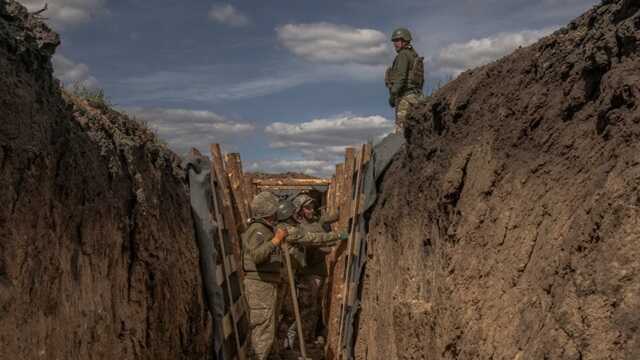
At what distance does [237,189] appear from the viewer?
9875 millimetres

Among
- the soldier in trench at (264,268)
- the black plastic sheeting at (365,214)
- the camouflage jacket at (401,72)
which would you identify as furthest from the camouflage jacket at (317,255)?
the camouflage jacket at (401,72)

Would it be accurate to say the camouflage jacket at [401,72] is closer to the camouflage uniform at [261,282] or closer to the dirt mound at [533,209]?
the camouflage uniform at [261,282]

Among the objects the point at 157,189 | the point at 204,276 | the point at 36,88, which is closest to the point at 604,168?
the point at 36,88

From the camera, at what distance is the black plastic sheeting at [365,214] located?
854 cm

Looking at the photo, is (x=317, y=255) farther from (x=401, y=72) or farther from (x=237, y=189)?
(x=401, y=72)

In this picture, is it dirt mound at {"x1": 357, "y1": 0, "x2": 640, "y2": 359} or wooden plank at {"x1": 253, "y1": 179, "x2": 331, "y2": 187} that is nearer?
dirt mound at {"x1": 357, "y1": 0, "x2": 640, "y2": 359}

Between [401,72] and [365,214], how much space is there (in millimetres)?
2878

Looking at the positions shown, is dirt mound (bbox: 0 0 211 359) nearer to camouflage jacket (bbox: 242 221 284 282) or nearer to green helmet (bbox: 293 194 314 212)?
camouflage jacket (bbox: 242 221 284 282)

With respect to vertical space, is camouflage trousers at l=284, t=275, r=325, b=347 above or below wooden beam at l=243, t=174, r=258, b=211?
below

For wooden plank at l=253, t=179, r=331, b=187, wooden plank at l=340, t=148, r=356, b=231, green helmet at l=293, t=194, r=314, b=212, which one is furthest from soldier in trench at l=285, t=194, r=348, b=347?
wooden plank at l=253, t=179, r=331, b=187

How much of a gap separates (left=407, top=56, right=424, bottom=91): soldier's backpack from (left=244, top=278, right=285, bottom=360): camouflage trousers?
154 inches

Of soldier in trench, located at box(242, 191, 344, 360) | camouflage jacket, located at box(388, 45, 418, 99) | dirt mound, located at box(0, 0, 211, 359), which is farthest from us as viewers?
camouflage jacket, located at box(388, 45, 418, 99)

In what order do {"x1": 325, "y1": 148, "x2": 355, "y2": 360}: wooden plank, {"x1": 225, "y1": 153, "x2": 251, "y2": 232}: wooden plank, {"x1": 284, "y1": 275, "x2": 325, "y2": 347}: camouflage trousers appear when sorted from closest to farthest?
{"x1": 325, "y1": 148, "x2": 355, "y2": 360}: wooden plank
{"x1": 225, "y1": 153, "x2": 251, "y2": 232}: wooden plank
{"x1": 284, "y1": 275, "x2": 325, "y2": 347}: camouflage trousers

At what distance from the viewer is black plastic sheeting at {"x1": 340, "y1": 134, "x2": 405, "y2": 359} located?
8.54 m
